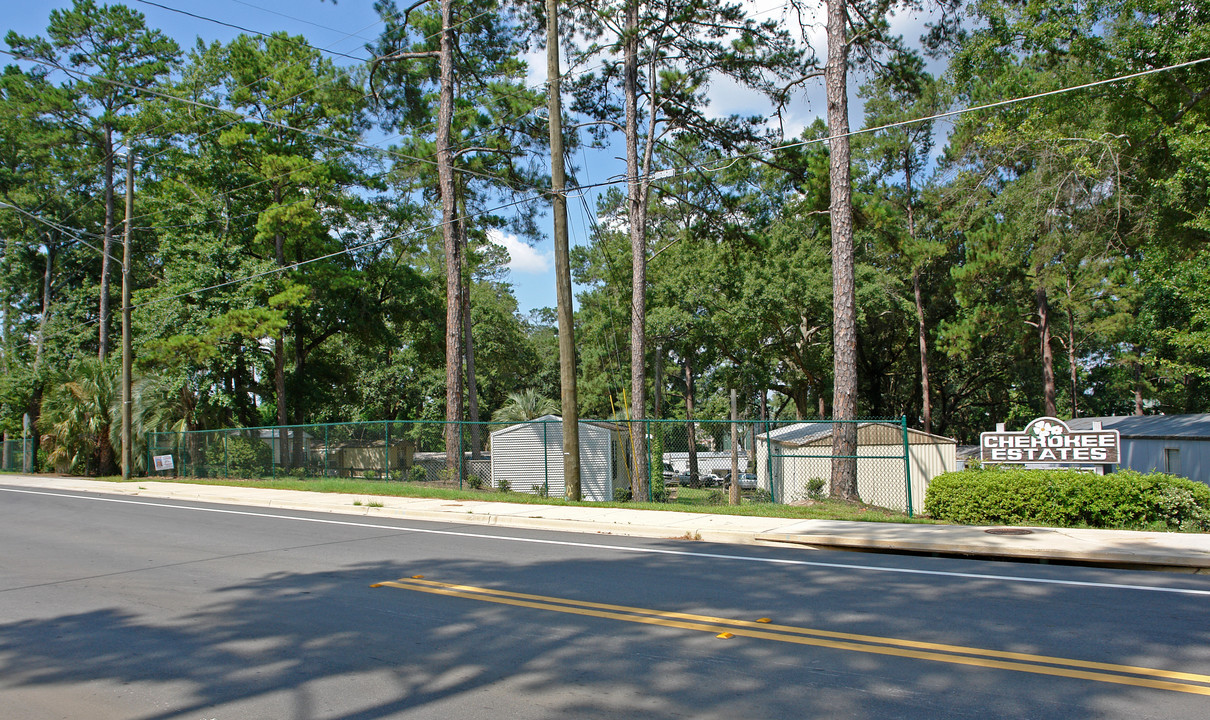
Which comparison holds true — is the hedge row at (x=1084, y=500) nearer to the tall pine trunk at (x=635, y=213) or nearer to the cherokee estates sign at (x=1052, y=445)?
the cherokee estates sign at (x=1052, y=445)

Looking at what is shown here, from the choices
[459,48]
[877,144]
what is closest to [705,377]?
[877,144]

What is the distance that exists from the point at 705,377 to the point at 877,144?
17.6 metres

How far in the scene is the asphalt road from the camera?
463cm

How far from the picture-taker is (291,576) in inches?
338

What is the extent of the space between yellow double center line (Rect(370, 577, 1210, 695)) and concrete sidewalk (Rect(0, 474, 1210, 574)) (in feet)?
15.6

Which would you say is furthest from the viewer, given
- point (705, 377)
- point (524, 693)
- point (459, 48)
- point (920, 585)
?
point (705, 377)

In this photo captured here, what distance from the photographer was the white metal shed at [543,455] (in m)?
23.2

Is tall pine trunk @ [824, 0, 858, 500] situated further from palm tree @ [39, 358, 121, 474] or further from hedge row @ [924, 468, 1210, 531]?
palm tree @ [39, 358, 121, 474]

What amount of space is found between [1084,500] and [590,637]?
377 inches

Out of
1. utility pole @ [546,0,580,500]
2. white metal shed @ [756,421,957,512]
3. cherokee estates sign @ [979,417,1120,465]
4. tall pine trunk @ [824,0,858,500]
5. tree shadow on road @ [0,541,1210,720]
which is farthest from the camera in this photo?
white metal shed @ [756,421,957,512]

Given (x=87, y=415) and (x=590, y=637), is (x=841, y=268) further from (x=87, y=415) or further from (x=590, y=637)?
(x=87, y=415)

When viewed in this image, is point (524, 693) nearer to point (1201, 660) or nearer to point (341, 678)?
point (341, 678)

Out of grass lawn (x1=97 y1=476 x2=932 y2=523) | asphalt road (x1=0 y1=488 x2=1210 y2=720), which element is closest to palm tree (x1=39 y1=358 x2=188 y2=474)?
grass lawn (x1=97 y1=476 x2=932 y2=523)

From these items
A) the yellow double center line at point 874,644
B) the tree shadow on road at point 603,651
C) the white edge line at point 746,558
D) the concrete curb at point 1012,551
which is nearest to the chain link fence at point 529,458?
the white edge line at point 746,558
